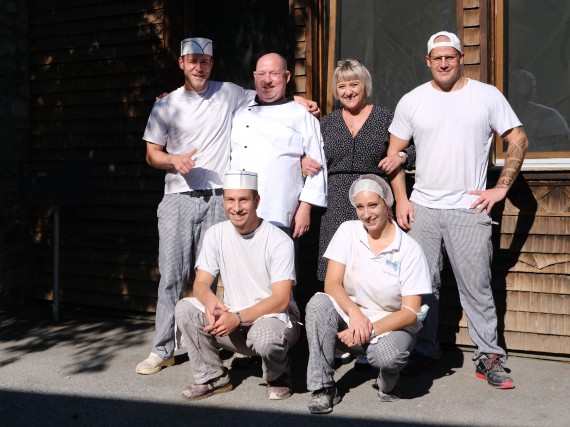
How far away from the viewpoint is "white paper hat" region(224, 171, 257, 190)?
460cm

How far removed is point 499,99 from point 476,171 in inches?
16.9

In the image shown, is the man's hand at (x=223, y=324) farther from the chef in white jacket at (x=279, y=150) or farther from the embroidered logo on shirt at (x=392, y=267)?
the embroidered logo on shirt at (x=392, y=267)

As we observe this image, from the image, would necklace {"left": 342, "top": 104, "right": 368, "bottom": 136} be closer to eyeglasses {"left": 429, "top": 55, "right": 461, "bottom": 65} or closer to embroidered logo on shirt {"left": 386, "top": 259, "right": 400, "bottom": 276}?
eyeglasses {"left": 429, "top": 55, "right": 461, "bottom": 65}

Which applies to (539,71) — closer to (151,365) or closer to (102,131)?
(151,365)

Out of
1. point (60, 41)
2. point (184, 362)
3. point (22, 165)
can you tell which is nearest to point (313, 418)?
point (184, 362)

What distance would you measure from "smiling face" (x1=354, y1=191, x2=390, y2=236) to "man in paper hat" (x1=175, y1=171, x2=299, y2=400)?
17.5 inches

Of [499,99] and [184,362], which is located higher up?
[499,99]

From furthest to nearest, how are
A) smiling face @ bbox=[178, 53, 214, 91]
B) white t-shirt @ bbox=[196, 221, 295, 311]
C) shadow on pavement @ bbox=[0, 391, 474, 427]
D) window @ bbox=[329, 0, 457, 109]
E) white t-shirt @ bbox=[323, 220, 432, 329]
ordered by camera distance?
window @ bbox=[329, 0, 457, 109], smiling face @ bbox=[178, 53, 214, 91], white t-shirt @ bbox=[196, 221, 295, 311], white t-shirt @ bbox=[323, 220, 432, 329], shadow on pavement @ bbox=[0, 391, 474, 427]

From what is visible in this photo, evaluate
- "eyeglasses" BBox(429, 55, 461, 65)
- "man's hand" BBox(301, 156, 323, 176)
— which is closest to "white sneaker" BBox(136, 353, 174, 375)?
"man's hand" BBox(301, 156, 323, 176)

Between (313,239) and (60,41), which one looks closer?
(313,239)

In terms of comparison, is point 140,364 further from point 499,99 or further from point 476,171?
point 499,99

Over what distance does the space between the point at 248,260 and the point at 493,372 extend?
155cm

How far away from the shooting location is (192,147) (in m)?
5.29

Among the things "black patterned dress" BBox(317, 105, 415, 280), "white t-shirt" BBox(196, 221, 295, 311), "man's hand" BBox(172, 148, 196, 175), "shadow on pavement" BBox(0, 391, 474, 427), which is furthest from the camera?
"black patterned dress" BBox(317, 105, 415, 280)
